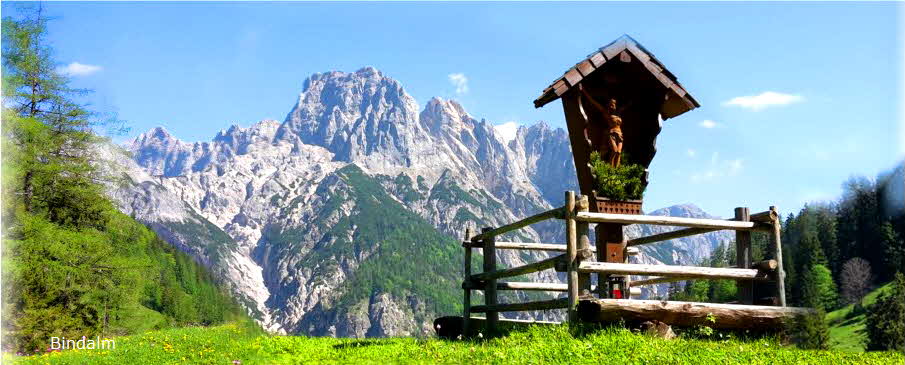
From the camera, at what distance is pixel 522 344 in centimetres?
1238

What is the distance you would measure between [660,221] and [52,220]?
26336 mm

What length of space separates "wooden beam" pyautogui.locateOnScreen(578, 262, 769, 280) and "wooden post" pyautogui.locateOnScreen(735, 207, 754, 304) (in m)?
0.50

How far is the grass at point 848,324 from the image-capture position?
96500mm

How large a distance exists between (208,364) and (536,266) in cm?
690

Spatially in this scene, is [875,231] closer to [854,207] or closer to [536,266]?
[854,207]

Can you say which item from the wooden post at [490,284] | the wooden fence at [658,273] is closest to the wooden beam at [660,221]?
the wooden fence at [658,273]

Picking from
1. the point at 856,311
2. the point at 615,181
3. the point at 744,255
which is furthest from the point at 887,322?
the point at 615,181

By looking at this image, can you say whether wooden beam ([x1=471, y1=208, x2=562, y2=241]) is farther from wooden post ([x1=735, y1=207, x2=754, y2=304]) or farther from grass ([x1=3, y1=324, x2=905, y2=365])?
wooden post ([x1=735, y1=207, x2=754, y2=304])

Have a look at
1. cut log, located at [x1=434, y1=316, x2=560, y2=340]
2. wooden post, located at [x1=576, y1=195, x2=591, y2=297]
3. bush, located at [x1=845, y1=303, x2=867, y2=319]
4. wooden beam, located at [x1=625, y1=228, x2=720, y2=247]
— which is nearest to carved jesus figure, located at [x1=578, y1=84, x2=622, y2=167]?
wooden beam, located at [x1=625, y1=228, x2=720, y2=247]

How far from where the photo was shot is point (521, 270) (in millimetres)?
15469

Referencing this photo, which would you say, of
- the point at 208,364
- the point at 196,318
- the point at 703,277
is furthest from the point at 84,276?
the point at 196,318

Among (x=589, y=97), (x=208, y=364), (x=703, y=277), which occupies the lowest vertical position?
(x=208, y=364)

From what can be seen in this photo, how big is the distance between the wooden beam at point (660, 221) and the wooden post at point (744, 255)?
264 millimetres

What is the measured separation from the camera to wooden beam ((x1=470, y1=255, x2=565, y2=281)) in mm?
13945
